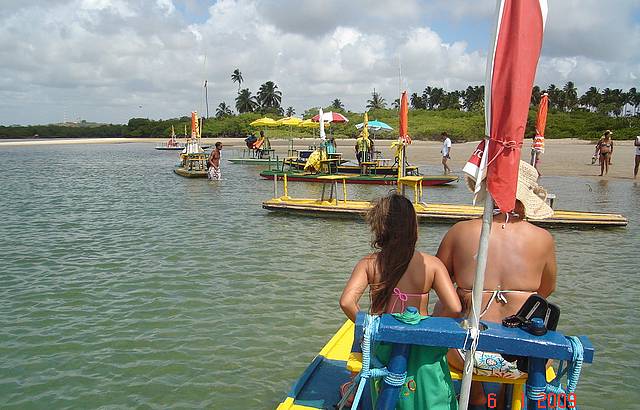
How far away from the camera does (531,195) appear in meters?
3.55

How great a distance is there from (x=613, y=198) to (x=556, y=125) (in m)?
49.6

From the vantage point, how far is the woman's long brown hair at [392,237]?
298cm

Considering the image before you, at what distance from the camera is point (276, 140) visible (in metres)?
78.2

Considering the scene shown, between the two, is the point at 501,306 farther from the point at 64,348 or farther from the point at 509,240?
the point at 64,348

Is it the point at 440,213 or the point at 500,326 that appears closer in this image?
the point at 500,326

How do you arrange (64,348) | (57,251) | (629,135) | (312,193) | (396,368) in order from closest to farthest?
(396,368), (64,348), (57,251), (312,193), (629,135)

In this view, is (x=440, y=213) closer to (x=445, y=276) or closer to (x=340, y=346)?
(x=340, y=346)

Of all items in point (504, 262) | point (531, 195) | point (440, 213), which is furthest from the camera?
point (440, 213)

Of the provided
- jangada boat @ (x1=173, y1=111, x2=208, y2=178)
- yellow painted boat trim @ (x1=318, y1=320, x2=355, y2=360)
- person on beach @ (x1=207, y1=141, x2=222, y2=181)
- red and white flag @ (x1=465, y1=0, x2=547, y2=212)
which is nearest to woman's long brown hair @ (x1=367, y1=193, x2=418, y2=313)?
red and white flag @ (x1=465, y1=0, x2=547, y2=212)

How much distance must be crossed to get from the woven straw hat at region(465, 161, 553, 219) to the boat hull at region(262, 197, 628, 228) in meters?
A: 7.78

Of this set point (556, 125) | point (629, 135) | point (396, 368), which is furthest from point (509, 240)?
point (556, 125)

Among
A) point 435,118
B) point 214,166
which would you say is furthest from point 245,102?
point 214,166

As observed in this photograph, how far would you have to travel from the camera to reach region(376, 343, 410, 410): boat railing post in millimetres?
2604

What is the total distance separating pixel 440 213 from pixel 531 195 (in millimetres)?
9448
